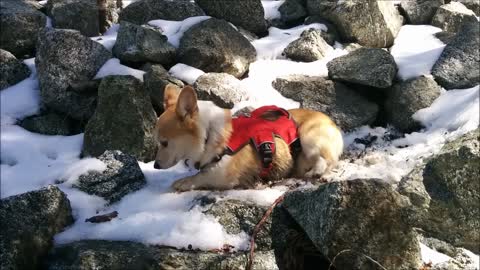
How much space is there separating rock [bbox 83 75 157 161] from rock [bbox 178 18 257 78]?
1.50 m

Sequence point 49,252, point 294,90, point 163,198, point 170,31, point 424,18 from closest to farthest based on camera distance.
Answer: point 49,252, point 163,198, point 294,90, point 170,31, point 424,18

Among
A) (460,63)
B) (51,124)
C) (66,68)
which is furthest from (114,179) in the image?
(460,63)

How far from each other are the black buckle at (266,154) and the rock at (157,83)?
2.37 m

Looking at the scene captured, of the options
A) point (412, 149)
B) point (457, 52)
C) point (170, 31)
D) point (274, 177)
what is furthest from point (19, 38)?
point (457, 52)

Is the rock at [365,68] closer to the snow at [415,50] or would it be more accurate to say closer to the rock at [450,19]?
the snow at [415,50]

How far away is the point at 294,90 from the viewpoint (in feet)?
24.7

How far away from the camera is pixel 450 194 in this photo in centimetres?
478

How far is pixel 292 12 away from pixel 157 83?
4038mm

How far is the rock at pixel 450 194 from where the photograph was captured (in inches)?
181

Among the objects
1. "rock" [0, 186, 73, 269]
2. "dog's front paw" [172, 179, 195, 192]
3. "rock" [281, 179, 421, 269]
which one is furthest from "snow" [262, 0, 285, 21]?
"rock" [0, 186, 73, 269]

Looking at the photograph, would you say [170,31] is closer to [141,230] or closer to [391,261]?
[141,230]

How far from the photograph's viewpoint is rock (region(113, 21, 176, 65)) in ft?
24.3

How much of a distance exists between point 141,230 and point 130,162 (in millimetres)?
1308

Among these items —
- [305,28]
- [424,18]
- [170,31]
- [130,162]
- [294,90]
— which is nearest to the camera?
[130,162]
